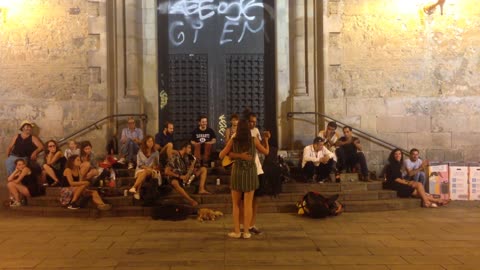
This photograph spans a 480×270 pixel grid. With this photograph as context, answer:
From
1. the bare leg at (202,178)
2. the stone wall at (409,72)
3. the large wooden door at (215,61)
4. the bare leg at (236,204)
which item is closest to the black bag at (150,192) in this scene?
the bare leg at (202,178)

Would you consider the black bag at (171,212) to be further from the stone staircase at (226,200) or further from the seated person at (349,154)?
the seated person at (349,154)

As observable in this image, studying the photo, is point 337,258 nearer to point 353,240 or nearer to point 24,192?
point 353,240

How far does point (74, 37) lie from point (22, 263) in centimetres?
656

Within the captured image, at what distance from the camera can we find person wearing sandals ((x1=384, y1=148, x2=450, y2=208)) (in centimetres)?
979

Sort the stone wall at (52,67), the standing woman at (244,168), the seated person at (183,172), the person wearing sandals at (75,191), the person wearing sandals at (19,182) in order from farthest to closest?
the stone wall at (52,67) → the person wearing sandals at (19,182) → the seated person at (183,172) → the person wearing sandals at (75,191) → the standing woman at (244,168)

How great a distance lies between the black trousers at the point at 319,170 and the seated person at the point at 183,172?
205cm

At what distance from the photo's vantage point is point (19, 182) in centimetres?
955

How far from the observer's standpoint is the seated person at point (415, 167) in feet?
33.9

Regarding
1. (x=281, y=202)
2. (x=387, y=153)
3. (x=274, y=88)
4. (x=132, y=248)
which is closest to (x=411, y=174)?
(x=387, y=153)

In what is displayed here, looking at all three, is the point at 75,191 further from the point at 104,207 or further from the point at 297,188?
the point at 297,188

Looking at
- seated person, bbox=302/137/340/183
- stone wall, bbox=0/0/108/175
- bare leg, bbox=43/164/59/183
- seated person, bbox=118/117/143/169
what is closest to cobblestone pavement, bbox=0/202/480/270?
bare leg, bbox=43/164/59/183

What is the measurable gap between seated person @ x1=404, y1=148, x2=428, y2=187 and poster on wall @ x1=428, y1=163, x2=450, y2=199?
5.4 inches

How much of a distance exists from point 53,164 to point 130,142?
1.61 metres

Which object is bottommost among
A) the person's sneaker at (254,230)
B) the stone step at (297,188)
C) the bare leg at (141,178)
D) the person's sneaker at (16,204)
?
the person's sneaker at (254,230)
